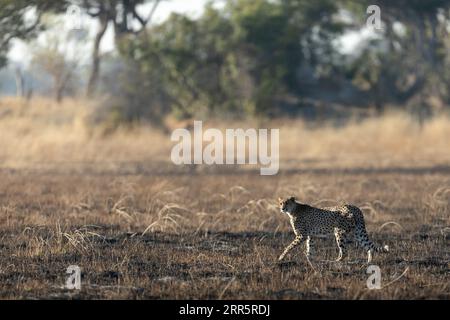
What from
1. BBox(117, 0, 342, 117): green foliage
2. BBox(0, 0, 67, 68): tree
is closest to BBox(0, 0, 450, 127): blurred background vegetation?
BBox(117, 0, 342, 117): green foliage

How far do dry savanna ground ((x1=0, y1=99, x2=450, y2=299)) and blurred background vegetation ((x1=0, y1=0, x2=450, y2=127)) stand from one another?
4842 millimetres

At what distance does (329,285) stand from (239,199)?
5.83 meters

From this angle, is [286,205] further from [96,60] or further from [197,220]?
[96,60]

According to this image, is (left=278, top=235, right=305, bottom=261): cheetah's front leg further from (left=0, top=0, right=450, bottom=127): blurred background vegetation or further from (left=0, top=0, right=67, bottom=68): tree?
(left=0, top=0, right=450, bottom=127): blurred background vegetation

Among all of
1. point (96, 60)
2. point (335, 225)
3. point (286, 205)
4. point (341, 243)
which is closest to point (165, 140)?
point (96, 60)

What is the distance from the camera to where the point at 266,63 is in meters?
27.6

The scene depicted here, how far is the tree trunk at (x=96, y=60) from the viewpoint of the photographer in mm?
25375

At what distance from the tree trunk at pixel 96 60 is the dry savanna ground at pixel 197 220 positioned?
13.4 feet

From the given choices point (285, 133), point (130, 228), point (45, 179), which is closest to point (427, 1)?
point (285, 133)

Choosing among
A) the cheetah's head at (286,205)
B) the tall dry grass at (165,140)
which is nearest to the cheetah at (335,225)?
the cheetah's head at (286,205)

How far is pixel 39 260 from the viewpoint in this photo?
743 cm

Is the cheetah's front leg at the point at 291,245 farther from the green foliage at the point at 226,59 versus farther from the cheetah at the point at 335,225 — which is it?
the green foliage at the point at 226,59

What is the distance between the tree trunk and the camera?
83.3ft
